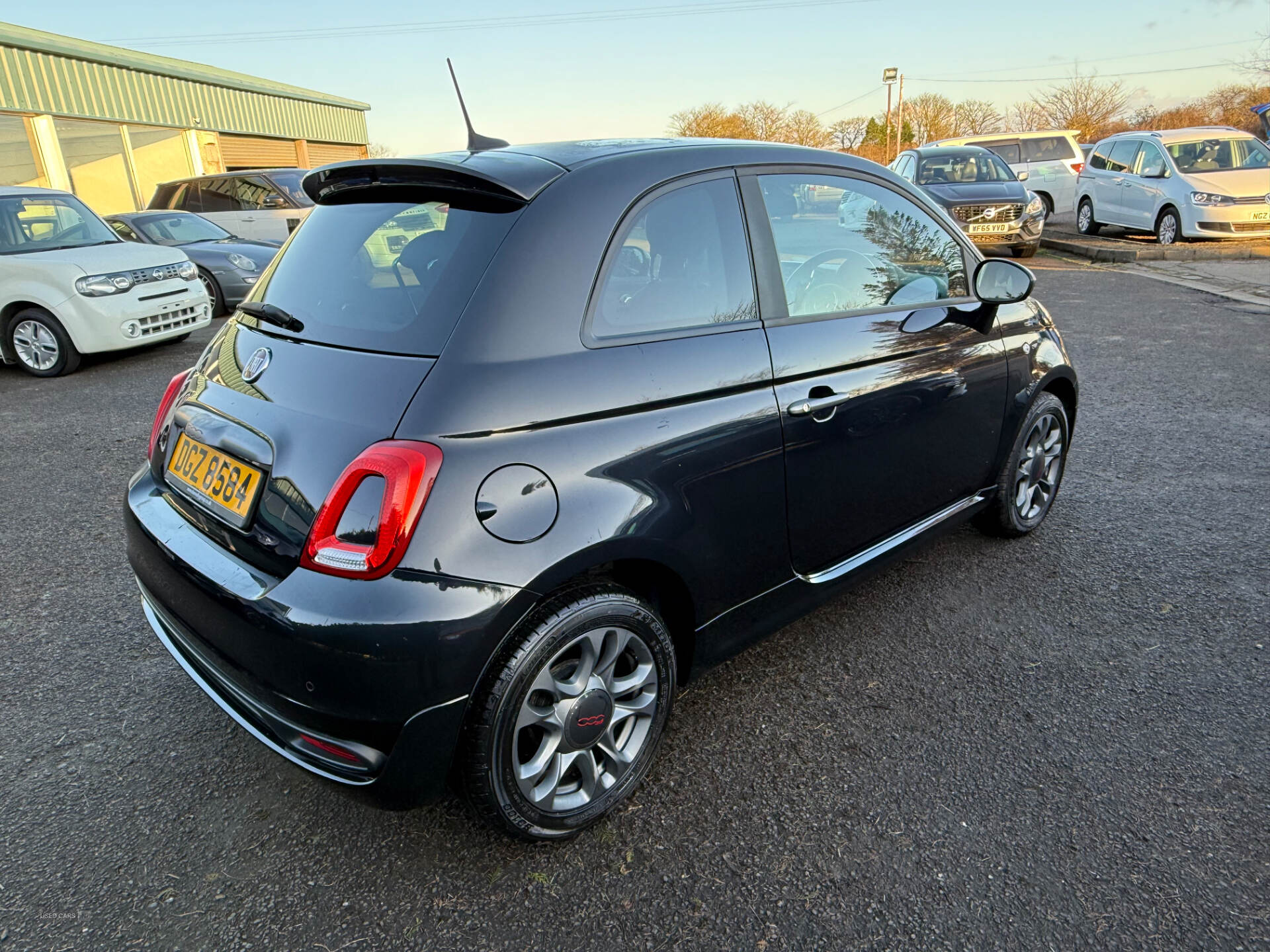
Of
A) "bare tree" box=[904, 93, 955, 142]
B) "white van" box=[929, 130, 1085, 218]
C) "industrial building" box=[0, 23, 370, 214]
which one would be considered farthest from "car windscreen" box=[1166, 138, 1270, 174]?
"bare tree" box=[904, 93, 955, 142]

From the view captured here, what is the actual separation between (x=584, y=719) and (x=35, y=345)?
7756 millimetres

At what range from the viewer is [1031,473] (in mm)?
3629

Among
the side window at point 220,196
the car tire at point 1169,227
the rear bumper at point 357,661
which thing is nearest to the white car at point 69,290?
the side window at point 220,196

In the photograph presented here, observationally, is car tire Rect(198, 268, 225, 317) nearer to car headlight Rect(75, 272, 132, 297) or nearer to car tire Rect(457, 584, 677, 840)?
car headlight Rect(75, 272, 132, 297)

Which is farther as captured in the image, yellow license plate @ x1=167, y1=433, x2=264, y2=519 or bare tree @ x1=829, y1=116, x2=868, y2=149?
bare tree @ x1=829, y1=116, x2=868, y2=149

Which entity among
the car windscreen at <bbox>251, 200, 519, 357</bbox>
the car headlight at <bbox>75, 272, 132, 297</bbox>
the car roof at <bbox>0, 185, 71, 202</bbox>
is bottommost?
the car headlight at <bbox>75, 272, 132, 297</bbox>

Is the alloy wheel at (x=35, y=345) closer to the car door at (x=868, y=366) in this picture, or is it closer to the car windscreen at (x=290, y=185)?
the car windscreen at (x=290, y=185)

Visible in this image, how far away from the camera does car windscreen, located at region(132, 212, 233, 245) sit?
10.1 m

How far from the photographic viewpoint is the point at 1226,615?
3035 mm

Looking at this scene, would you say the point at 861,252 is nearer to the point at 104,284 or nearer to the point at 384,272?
the point at 384,272

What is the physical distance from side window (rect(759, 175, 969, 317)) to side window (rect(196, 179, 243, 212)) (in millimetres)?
12802

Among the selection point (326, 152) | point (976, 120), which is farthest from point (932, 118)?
point (326, 152)

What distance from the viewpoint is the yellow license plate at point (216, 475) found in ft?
6.30

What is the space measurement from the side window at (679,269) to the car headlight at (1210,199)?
13.5 metres
